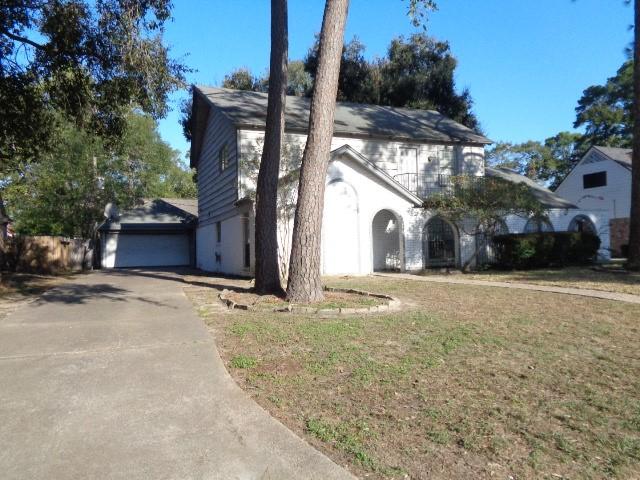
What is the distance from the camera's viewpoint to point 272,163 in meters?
11.2

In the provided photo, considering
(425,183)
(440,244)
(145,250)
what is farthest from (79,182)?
(440,244)

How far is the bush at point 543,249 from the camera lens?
17.4 meters

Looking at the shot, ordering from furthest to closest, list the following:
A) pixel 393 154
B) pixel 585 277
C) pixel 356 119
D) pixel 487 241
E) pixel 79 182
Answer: pixel 79 182 < pixel 356 119 < pixel 393 154 < pixel 487 241 < pixel 585 277

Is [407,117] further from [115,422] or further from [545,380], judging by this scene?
[115,422]

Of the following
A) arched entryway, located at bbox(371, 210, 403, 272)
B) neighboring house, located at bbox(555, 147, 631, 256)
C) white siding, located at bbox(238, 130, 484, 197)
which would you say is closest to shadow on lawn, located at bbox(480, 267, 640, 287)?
arched entryway, located at bbox(371, 210, 403, 272)

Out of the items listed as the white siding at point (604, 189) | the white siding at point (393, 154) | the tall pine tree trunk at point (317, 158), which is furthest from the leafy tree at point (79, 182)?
the white siding at point (604, 189)

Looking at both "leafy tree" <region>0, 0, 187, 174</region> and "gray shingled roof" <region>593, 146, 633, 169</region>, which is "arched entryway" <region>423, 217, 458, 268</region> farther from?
"gray shingled roof" <region>593, 146, 633, 169</region>

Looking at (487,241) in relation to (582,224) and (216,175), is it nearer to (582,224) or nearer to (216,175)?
(582,224)

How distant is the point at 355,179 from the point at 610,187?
21.8 meters

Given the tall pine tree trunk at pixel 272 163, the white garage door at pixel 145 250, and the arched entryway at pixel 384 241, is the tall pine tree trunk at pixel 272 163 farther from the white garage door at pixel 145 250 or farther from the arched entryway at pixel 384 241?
the white garage door at pixel 145 250

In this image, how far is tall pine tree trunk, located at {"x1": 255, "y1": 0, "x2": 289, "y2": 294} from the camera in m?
11.0

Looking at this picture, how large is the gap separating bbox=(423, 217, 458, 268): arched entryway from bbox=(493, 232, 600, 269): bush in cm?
222

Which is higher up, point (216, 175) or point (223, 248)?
point (216, 175)

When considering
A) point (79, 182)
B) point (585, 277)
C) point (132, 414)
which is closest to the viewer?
point (132, 414)
